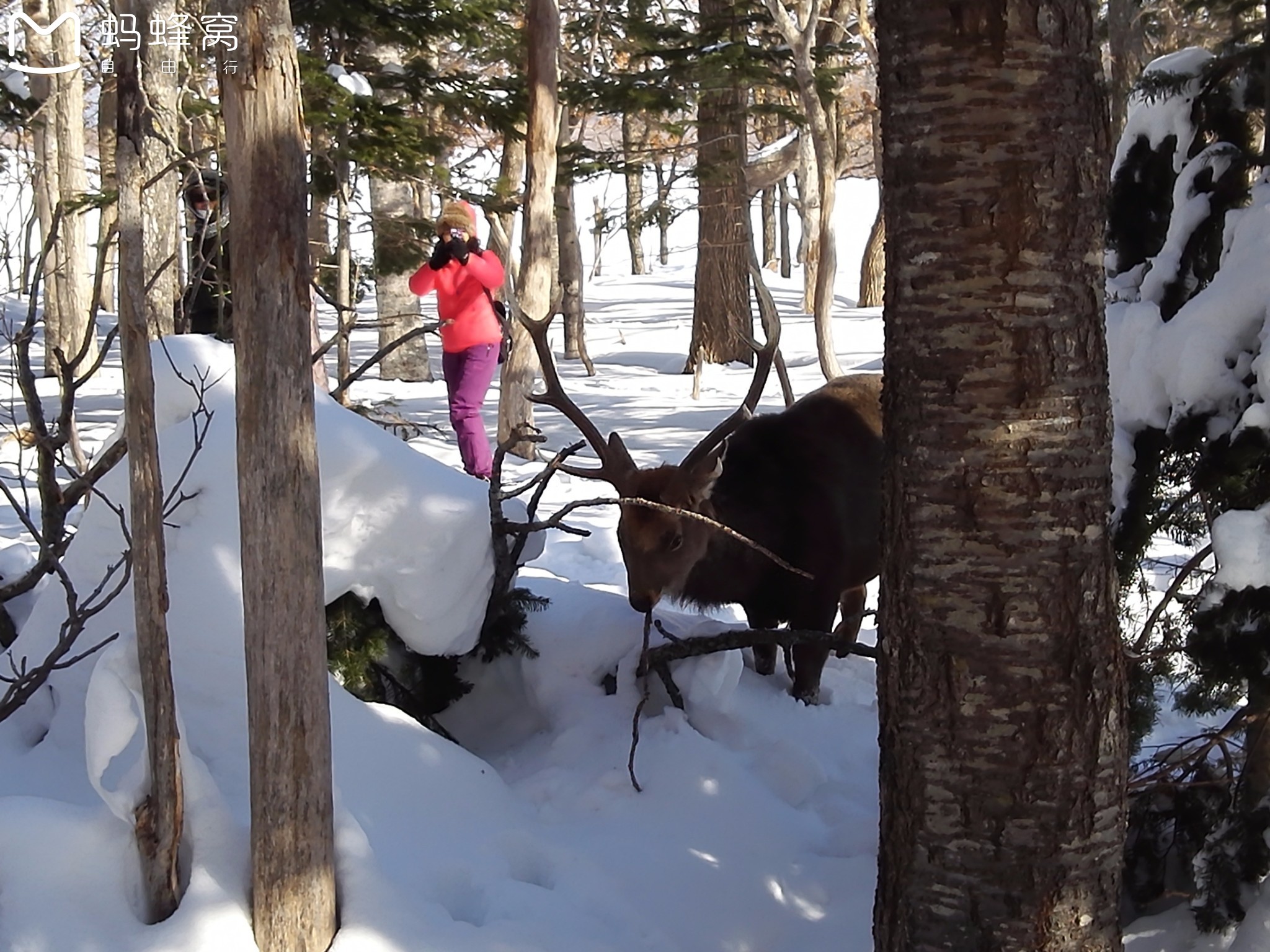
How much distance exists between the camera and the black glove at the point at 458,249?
27.0 feet

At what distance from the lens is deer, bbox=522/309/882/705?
15.9ft

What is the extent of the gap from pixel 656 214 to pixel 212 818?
14249 mm

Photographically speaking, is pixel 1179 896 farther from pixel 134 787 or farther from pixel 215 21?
pixel 215 21

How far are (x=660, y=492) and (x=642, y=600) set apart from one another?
51cm

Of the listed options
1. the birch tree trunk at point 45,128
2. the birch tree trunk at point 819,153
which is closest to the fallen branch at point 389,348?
the birch tree trunk at point 819,153

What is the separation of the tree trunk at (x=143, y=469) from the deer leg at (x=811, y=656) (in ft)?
9.21

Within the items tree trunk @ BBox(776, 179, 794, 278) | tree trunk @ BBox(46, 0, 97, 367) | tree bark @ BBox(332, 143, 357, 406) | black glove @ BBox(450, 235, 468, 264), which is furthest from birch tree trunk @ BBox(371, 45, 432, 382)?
tree trunk @ BBox(776, 179, 794, 278)

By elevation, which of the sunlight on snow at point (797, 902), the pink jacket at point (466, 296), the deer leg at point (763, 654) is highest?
the pink jacket at point (466, 296)

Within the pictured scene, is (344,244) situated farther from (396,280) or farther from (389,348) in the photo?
(396,280)

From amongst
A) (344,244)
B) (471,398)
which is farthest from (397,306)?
(471,398)

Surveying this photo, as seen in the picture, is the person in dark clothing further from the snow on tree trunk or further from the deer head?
the snow on tree trunk

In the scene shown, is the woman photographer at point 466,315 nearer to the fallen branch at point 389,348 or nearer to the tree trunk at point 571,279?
the fallen branch at point 389,348

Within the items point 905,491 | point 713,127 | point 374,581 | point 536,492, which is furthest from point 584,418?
point 713,127

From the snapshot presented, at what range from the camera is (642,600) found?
4633mm
